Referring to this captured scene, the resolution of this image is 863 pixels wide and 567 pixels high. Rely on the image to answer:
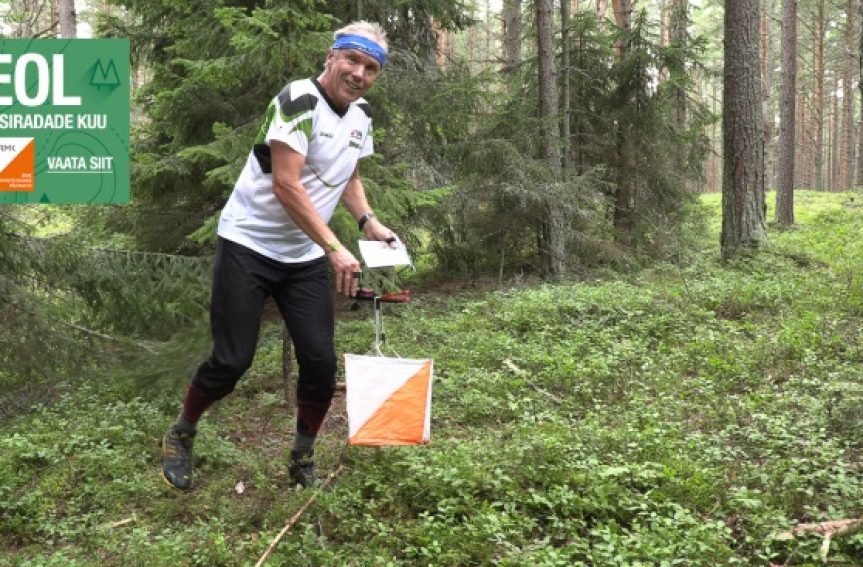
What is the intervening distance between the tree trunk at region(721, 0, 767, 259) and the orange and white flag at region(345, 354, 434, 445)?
790 centimetres

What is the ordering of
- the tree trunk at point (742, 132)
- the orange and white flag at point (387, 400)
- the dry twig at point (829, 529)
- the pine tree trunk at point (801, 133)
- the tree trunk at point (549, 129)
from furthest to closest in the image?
the pine tree trunk at point (801, 133) → the tree trunk at point (549, 129) → the tree trunk at point (742, 132) → the orange and white flag at point (387, 400) → the dry twig at point (829, 529)

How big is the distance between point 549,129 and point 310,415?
8053 millimetres

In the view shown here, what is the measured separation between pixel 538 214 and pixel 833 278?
4065 millimetres

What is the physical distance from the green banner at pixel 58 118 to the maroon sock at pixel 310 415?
151 inches

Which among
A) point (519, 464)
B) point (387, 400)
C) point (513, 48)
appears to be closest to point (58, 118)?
point (387, 400)

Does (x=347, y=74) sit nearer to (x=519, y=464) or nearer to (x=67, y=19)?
(x=519, y=464)

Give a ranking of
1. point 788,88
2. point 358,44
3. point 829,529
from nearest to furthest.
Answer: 1. point 829,529
2. point 358,44
3. point 788,88

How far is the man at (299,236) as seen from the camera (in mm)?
3281

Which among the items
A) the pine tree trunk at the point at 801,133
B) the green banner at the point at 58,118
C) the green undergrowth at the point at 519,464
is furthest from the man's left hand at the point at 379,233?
the pine tree trunk at the point at 801,133

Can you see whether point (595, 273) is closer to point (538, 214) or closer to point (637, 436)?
point (538, 214)

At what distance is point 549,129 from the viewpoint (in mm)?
10805

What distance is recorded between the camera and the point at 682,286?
8.63 meters

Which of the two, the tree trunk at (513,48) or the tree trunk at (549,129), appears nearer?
the tree trunk at (549,129)

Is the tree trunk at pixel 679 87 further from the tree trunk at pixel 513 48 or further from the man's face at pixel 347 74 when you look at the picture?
the man's face at pixel 347 74
